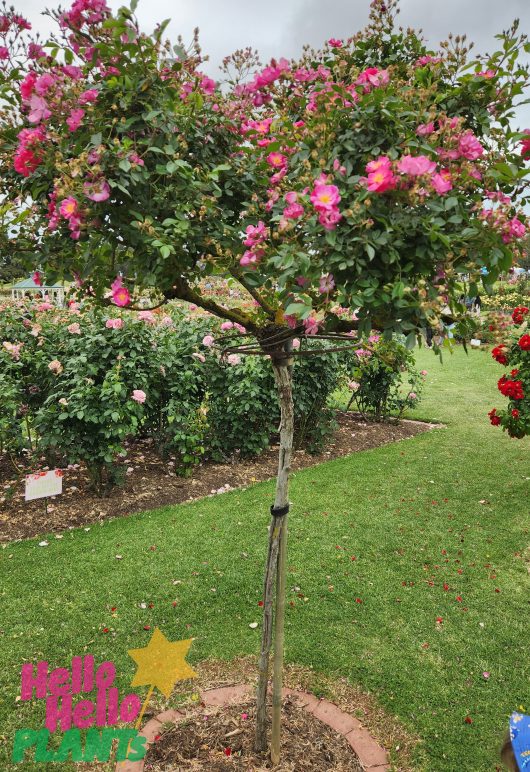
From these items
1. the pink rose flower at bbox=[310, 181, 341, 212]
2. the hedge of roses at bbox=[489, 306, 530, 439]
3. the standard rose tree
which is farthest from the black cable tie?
the hedge of roses at bbox=[489, 306, 530, 439]

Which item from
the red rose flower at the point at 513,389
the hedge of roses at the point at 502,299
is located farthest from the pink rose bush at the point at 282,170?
the red rose flower at the point at 513,389

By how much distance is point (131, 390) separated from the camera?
4.55 meters

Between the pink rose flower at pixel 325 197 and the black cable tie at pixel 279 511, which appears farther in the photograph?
the black cable tie at pixel 279 511

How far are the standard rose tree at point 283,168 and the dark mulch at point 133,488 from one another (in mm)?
3099

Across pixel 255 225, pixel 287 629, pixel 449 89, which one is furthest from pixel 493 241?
pixel 287 629

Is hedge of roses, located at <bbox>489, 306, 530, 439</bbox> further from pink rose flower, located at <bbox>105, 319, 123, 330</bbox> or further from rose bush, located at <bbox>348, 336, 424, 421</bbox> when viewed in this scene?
pink rose flower, located at <bbox>105, 319, 123, 330</bbox>

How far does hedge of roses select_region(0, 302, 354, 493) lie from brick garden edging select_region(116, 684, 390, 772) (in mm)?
2122

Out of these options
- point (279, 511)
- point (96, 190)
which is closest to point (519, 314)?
point (279, 511)

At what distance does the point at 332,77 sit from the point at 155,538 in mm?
3287

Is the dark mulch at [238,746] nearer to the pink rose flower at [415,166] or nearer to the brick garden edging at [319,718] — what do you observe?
the brick garden edging at [319,718]

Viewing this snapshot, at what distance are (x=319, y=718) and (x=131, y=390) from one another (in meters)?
2.83

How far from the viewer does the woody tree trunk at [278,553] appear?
2.06 meters

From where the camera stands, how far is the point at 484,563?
384cm

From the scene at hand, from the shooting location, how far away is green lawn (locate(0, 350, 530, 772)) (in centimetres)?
271
